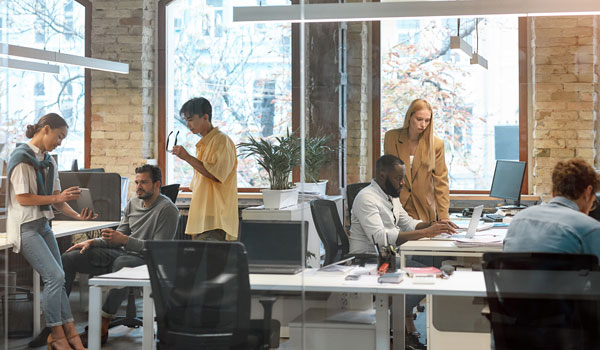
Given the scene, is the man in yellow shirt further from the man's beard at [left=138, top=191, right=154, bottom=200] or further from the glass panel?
the glass panel

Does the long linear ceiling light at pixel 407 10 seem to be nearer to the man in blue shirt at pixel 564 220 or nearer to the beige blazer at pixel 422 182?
the beige blazer at pixel 422 182

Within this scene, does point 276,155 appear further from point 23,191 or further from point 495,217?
point 23,191

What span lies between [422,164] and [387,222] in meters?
0.36

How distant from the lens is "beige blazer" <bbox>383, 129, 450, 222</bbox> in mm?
3441

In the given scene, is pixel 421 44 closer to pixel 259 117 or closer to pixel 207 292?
pixel 259 117

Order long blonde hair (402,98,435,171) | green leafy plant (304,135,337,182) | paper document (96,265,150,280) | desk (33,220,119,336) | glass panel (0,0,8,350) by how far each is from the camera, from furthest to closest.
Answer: glass panel (0,0,8,350)
desk (33,220,119,336)
green leafy plant (304,135,337,182)
paper document (96,265,150,280)
long blonde hair (402,98,435,171)

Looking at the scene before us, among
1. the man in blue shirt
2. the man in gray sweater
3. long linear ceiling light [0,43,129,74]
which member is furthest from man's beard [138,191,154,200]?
the man in blue shirt

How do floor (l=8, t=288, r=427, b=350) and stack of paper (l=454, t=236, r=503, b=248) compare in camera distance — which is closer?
stack of paper (l=454, t=236, r=503, b=248)

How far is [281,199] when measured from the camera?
397 centimetres

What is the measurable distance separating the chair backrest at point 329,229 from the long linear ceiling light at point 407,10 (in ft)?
3.26

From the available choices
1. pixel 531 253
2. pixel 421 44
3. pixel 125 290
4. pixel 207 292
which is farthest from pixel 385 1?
pixel 125 290

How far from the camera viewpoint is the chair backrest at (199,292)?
3363 mm

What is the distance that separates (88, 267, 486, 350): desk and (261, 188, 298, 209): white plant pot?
15.0 inches

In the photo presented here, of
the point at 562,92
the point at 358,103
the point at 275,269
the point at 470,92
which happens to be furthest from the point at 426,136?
the point at 275,269
